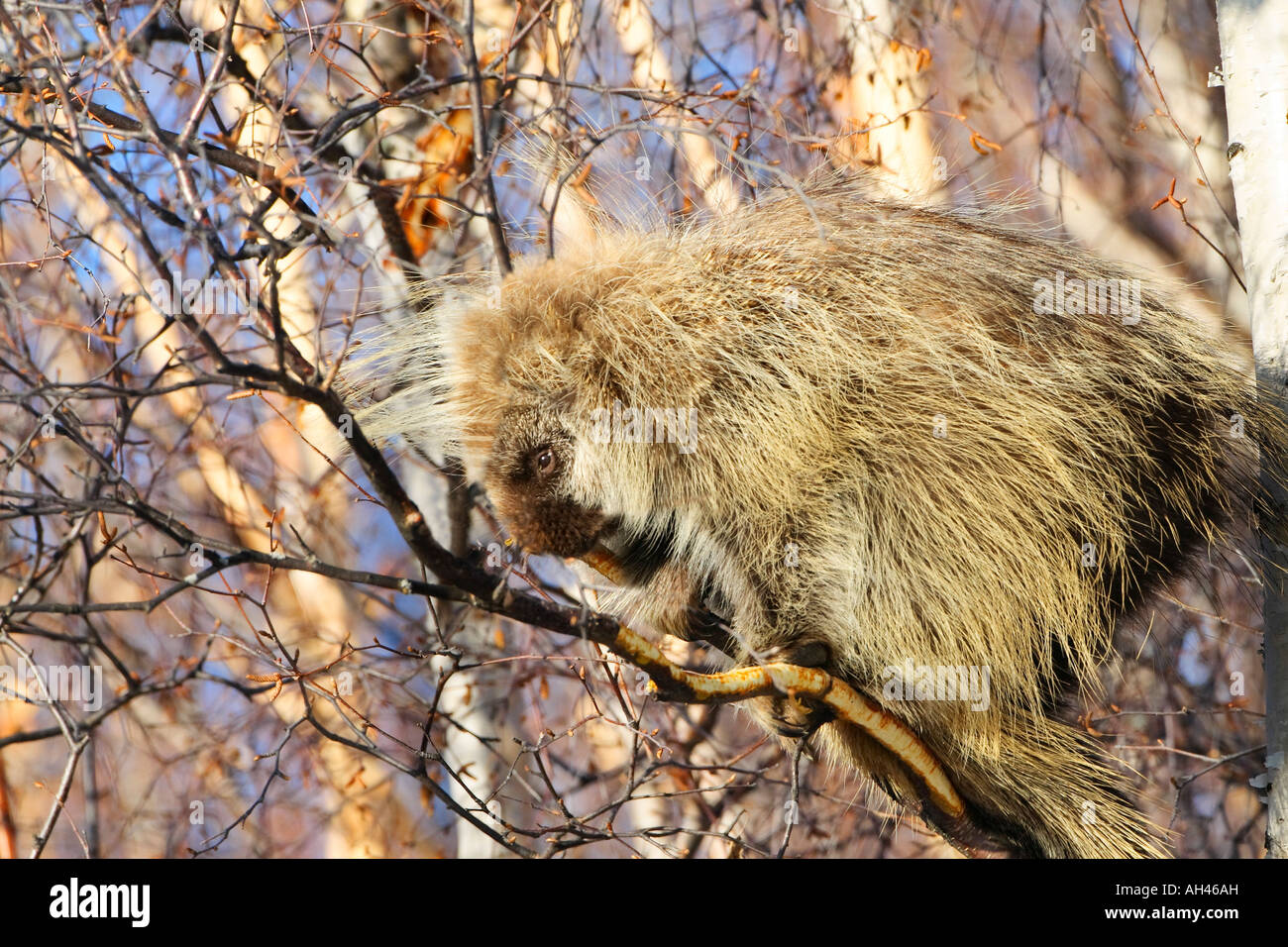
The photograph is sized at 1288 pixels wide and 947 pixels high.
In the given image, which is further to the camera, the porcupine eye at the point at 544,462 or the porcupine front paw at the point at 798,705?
the porcupine eye at the point at 544,462

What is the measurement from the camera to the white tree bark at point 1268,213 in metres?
1.61

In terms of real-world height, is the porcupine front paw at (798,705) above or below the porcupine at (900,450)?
below

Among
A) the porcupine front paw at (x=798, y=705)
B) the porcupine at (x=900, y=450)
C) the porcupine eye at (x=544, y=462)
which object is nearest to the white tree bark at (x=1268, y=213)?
the porcupine at (x=900, y=450)

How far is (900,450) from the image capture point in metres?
1.48

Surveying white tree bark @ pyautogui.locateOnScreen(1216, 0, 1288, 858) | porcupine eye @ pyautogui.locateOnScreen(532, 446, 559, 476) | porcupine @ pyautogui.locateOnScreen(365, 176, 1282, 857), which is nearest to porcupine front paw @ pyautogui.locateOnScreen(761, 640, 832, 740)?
porcupine @ pyautogui.locateOnScreen(365, 176, 1282, 857)

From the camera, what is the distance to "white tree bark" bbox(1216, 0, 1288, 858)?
1613 mm

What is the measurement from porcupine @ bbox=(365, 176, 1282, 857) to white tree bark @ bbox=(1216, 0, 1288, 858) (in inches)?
2.8

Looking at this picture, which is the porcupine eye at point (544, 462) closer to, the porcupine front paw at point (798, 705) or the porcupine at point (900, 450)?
the porcupine at point (900, 450)

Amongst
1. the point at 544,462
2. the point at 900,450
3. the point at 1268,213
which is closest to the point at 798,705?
the point at 900,450

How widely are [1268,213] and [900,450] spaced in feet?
2.73

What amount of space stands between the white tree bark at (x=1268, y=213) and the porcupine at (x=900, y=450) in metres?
0.07

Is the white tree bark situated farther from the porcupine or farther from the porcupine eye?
the porcupine eye

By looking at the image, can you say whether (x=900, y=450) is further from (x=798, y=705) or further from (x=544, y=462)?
(x=544, y=462)
